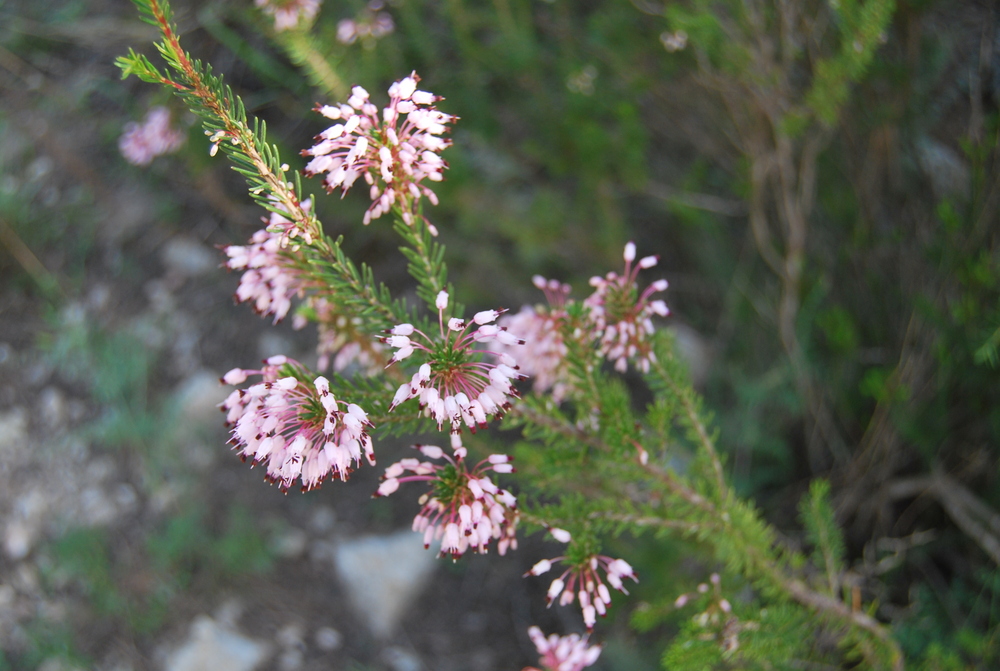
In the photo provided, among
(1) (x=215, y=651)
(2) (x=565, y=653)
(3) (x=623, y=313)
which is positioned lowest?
(2) (x=565, y=653)

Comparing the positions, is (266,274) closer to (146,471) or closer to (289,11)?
(289,11)

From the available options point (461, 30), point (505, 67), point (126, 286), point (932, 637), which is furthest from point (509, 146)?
point (932, 637)

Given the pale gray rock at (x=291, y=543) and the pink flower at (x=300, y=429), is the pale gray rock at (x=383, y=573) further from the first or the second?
the pink flower at (x=300, y=429)

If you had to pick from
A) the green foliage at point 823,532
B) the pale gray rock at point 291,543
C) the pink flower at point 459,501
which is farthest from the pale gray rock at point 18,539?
the green foliage at point 823,532

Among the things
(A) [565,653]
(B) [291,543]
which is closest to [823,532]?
(A) [565,653]

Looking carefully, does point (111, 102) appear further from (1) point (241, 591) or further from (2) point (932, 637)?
(2) point (932, 637)

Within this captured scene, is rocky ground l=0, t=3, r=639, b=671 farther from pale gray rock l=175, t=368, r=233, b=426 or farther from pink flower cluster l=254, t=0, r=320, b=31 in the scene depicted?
pink flower cluster l=254, t=0, r=320, b=31
